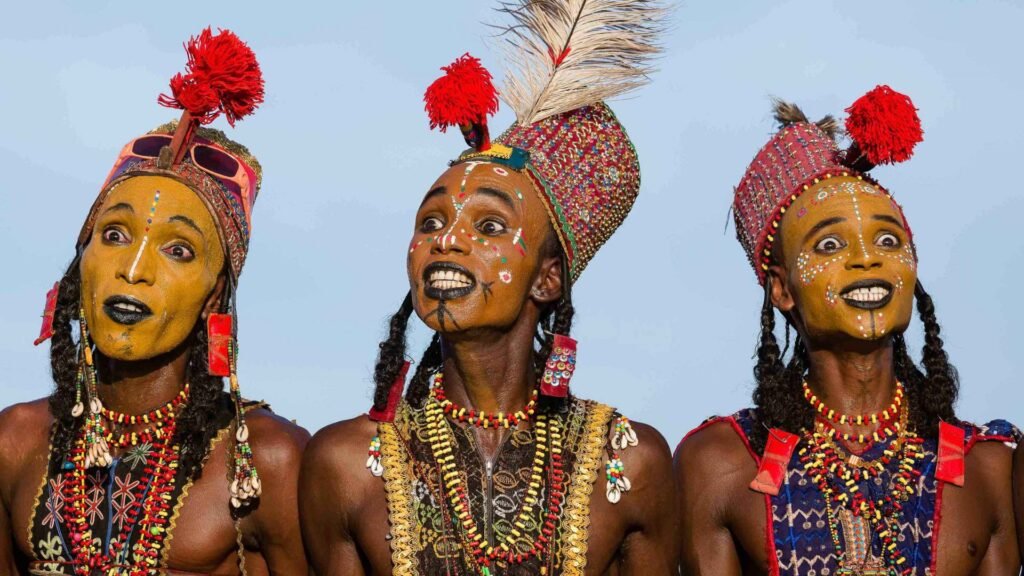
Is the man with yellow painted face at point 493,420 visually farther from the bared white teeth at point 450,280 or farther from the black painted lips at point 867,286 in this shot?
the black painted lips at point 867,286

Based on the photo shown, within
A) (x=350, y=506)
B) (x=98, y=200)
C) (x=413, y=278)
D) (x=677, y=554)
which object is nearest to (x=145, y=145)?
(x=98, y=200)

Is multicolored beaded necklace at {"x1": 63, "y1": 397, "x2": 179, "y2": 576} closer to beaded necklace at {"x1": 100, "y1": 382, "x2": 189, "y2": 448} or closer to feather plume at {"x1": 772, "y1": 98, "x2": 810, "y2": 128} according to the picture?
beaded necklace at {"x1": 100, "y1": 382, "x2": 189, "y2": 448}

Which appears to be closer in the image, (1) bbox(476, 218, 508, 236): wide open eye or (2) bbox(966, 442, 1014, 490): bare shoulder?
(1) bbox(476, 218, 508, 236): wide open eye

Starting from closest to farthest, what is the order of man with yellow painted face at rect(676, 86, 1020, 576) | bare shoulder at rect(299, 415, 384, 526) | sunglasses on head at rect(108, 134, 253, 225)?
bare shoulder at rect(299, 415, 384, 526) → man with yellow painted face at rect(676, 86, 1020, 576) → sunglasses on head at rect(108, 134, 253, 225)

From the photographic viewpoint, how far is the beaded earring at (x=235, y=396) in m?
8.12

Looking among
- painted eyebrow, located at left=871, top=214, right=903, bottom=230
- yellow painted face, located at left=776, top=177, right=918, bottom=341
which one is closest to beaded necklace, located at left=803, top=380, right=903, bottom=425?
yellow painted face, located at left=776, top=177, right=918, bottom=341

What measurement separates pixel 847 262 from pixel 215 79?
3.39 metres

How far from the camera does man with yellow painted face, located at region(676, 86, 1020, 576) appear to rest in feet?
26.8

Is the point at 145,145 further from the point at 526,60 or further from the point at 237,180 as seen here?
the point at 526,60

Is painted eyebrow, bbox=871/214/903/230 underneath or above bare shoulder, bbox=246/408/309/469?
above

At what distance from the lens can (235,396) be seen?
8359mm

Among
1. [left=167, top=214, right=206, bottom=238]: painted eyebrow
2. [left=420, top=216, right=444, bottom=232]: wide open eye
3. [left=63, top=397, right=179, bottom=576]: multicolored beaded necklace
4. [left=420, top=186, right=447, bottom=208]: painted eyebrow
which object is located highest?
[left=420, top=186, right=447, bottom=208]: painted eyebrow

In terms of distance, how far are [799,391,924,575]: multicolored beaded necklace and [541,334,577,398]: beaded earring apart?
1307mm

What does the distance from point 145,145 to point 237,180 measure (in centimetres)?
52
